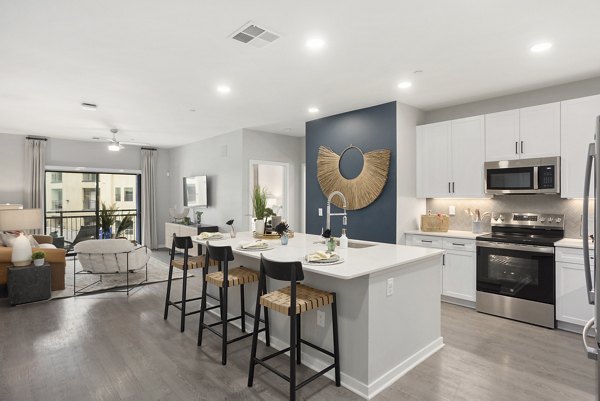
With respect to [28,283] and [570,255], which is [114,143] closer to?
[28,283]

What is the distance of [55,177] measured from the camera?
7812 millimetres

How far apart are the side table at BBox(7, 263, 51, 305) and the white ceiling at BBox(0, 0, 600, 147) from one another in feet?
7.43

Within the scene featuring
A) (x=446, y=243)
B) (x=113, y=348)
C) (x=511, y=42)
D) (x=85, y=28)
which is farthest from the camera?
(x=446, y=243)

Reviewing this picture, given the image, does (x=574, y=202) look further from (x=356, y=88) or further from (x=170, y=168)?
(x=170, y=168)

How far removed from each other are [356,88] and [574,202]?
2860 mm

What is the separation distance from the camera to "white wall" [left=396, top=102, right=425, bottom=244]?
15.3ft

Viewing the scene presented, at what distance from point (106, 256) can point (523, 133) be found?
5.77 m

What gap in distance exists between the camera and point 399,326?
265 centimetres

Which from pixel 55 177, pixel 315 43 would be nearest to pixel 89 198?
pixel 55 177

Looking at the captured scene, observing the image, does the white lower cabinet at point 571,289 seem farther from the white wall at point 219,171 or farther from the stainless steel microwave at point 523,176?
the white wall at point 219,171

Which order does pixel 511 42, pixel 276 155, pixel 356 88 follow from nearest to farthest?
pixel 511 42 → pixel 356 88 → pixel 276 155

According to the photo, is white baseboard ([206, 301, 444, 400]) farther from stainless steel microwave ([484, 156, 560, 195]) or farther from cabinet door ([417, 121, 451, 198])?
cabinet door ([417, 121, 451, 198])

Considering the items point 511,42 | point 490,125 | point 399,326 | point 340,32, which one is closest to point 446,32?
point 511,42

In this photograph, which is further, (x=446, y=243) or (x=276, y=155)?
(x=276, y=155)
